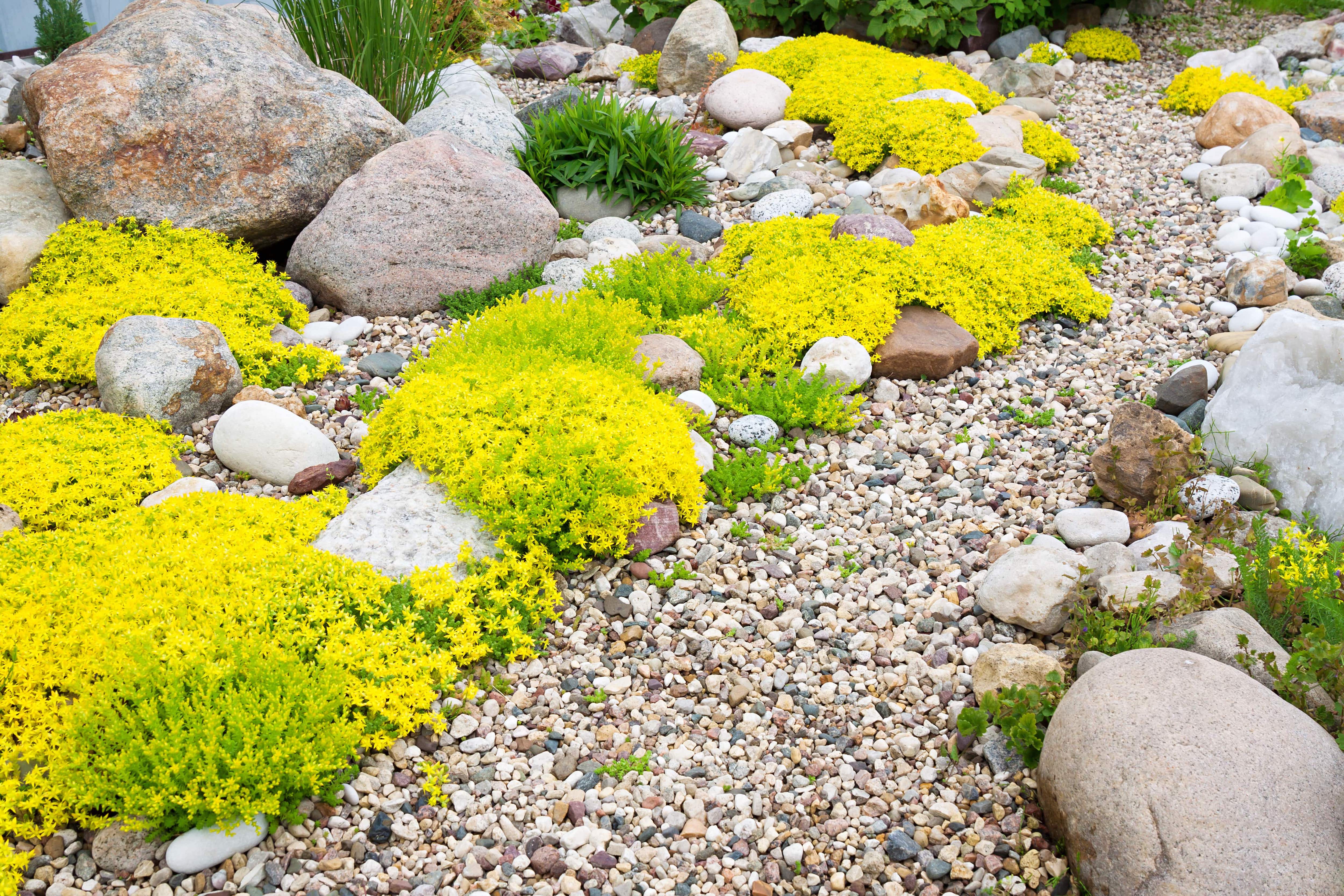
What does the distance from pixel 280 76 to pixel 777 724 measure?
586 cm

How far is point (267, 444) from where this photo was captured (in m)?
4.89

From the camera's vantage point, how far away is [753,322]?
580cm

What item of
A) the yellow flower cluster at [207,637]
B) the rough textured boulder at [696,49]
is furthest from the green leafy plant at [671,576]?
the rough textured boulder at [696,49]

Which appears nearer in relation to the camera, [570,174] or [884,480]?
[884,480]

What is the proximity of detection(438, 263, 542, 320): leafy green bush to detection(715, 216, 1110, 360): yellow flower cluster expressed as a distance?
4.74ft

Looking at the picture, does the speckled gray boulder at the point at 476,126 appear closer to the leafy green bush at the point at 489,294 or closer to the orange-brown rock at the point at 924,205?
the leafy green bush at the point at 489,294

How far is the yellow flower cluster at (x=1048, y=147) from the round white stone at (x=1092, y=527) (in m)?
4.37

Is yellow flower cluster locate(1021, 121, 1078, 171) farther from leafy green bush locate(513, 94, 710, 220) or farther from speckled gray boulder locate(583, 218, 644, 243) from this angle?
speckled gray boulder locate(583, 218, 644, 243)

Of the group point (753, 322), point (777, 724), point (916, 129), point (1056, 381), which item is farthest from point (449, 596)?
point (916, 129)

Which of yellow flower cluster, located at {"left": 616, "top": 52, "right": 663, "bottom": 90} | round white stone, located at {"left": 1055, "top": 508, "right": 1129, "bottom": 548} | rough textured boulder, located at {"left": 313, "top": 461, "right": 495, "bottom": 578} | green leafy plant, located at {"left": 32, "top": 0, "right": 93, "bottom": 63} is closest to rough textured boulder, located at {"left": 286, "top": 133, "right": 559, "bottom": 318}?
rough textured boulder, located at {"left": 313, "top": 461, "right": 495, "bottom": 578}

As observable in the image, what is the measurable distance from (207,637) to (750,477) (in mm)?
2540

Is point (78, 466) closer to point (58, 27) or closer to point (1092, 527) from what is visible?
point (1092, 527)

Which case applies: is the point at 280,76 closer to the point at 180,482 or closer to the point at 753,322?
the point at 180,482

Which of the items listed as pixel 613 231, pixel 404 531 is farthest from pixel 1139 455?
pixel 613 231
